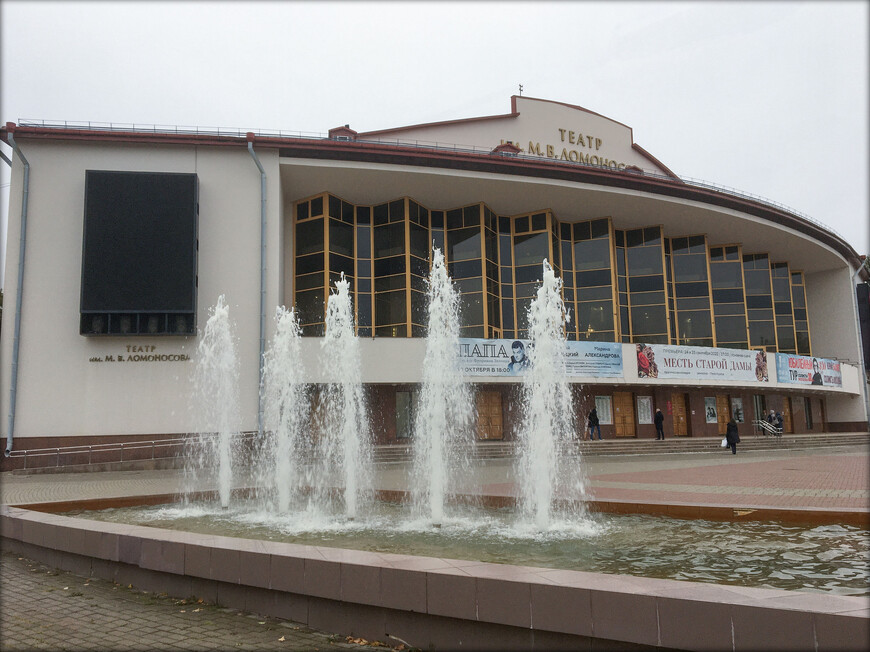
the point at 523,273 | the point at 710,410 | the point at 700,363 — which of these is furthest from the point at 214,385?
the point at 710,410

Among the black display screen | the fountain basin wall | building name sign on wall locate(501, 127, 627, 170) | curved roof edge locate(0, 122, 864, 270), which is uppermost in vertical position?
building name sign on wall locate(501, 127, 627, 170)

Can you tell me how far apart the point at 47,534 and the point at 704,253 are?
108 ft

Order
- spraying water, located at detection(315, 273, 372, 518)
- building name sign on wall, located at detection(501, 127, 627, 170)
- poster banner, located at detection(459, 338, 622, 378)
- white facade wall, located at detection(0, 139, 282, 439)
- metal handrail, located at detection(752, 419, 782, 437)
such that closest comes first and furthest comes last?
spraying water, located at detection(315, 273, 372, 518) < white facade wall, located at detection(0, 139, 282, 439) < poster banner, located at detection(459, 338, 622, 378) < building name sign on wall, located at detection(501, 127, 627, 170) < metal handrail, located at detection(752, 419, 782, 437)

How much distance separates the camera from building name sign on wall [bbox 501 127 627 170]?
31438mm

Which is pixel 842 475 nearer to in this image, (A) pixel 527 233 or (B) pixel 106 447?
(A) pixel 527 233

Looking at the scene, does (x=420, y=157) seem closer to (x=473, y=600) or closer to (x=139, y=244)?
(x=139, y=244)

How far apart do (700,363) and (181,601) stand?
1066 inches

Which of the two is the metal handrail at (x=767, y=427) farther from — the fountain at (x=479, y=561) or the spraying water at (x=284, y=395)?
the fountain at (x=479, y=561)

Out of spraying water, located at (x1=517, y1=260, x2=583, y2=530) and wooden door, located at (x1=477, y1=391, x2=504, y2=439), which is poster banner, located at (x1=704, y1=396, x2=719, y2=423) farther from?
spraying water, located at (x1=517, y1=260, x2=583, y2=530)

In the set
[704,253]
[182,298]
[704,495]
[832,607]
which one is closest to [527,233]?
[704,253]

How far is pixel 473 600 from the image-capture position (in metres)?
4.38

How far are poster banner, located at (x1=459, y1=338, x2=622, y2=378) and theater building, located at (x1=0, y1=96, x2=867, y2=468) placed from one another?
9cm

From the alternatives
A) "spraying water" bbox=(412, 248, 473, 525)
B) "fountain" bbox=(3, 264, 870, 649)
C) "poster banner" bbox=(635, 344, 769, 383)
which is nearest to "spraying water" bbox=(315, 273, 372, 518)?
"fountain" bbox=(3, 264, 870, 649)

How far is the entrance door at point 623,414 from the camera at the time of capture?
3027 centimetres
